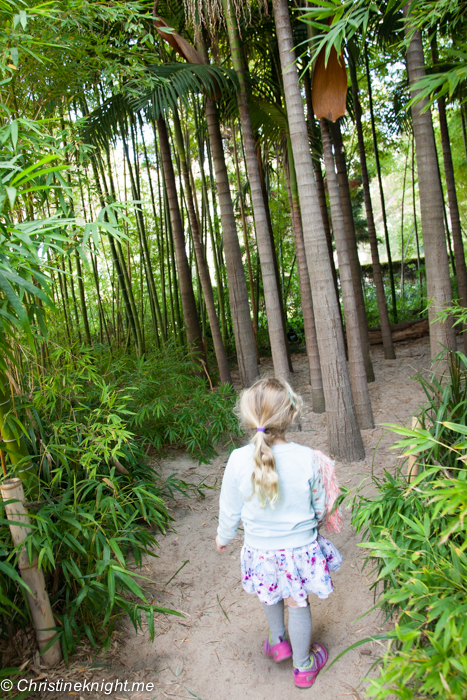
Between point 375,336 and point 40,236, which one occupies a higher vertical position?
point 40,236

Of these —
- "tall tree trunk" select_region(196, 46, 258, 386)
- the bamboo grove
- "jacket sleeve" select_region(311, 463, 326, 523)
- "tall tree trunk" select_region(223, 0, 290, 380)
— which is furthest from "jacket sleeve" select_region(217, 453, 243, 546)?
"tall tree trunk" select_region(196, 46, 258, 386)

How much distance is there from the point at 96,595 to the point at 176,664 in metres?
0.40

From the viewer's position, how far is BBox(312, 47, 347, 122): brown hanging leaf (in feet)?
9.86

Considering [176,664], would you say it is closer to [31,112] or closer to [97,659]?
[97,659]

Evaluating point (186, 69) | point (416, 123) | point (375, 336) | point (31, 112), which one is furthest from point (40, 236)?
point (375, 336)

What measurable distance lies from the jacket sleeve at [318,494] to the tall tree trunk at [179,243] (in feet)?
9.22

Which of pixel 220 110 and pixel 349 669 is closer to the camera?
pixel 349 669

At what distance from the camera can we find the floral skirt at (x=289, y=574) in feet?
4.83

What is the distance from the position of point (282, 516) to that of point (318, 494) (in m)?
0.14

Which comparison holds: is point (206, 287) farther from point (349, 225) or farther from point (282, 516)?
point (282, 516)

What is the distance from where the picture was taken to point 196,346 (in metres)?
A: 4.63

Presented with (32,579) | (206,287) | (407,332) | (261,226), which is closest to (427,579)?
(32,579)

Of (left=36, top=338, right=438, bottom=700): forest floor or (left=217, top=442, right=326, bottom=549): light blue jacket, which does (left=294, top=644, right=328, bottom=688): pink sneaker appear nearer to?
(left=36, top=338, right=438, bottom=700): forest floor

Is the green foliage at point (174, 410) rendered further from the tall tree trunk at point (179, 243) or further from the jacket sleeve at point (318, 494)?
the jacket sleeve at point (318, 494)
